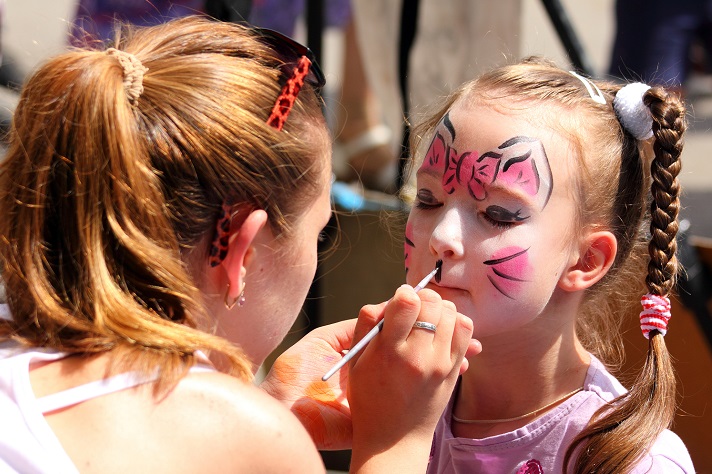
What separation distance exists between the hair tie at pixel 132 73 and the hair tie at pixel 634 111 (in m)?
0.77

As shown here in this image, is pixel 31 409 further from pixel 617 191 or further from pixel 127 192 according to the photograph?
pixel 617 191

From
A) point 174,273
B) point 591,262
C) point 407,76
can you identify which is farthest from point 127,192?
point 407,76

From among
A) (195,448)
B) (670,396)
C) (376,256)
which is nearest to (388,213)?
(376,256)

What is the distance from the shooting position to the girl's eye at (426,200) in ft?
4.61

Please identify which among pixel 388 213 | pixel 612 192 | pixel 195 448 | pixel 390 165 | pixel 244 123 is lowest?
pixel 390 165

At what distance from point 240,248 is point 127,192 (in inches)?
6.3

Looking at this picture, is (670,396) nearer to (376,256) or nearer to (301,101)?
(301,101)

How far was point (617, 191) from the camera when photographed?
4.72 ft

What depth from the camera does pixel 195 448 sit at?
94 centimetres

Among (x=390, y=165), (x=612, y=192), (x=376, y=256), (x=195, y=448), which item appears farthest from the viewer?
(x=390, y=165)

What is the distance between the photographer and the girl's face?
133 cm

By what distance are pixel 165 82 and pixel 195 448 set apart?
0.42m

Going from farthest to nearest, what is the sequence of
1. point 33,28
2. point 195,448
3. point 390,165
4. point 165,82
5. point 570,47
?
point 33,28, point 390,165, point 570,47, point 165,82, point 195,448

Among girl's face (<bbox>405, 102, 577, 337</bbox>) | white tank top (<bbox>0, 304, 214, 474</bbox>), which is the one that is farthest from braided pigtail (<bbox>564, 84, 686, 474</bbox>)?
white tank top (<bbox>0, 304, 214, 474</bbox>)
